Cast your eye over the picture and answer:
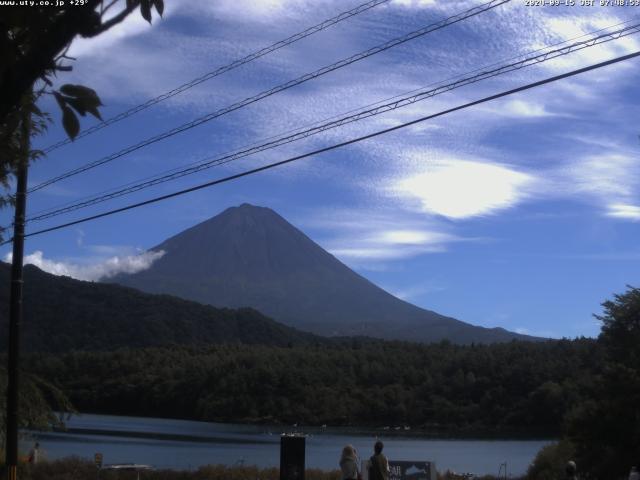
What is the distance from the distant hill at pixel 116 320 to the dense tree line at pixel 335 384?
1954 centimetres

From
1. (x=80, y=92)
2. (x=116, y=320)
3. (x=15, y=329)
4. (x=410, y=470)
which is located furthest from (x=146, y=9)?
(x=116, y=320)

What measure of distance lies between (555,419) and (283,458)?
4409 centimetres

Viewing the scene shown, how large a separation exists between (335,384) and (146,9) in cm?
8218

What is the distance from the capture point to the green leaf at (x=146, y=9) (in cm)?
334

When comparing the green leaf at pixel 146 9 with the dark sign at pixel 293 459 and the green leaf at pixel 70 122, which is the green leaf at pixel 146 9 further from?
the dark sign at pixel 293 459

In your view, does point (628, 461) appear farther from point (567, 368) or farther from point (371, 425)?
point (371, 425)

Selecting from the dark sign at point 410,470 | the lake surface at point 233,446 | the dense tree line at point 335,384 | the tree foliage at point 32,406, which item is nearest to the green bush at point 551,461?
the lake surface at point 233,446

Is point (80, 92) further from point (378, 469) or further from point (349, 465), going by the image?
point (349, 465)

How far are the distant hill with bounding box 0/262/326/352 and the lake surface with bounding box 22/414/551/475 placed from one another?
2752cm

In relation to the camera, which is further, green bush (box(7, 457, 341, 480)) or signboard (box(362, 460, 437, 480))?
green bush (box(7, 457, 341, 480))

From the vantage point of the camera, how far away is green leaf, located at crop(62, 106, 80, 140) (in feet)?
11.0

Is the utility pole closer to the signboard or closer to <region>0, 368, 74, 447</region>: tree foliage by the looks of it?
<region>0, 368, 74, 447</region>: tree foliage

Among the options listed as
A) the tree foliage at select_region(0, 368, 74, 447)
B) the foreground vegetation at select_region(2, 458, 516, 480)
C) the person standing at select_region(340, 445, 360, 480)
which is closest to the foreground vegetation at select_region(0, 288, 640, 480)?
the foreground vegetation at select_region(2, 458, 516, 480)

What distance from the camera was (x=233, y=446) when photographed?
55406 mm
